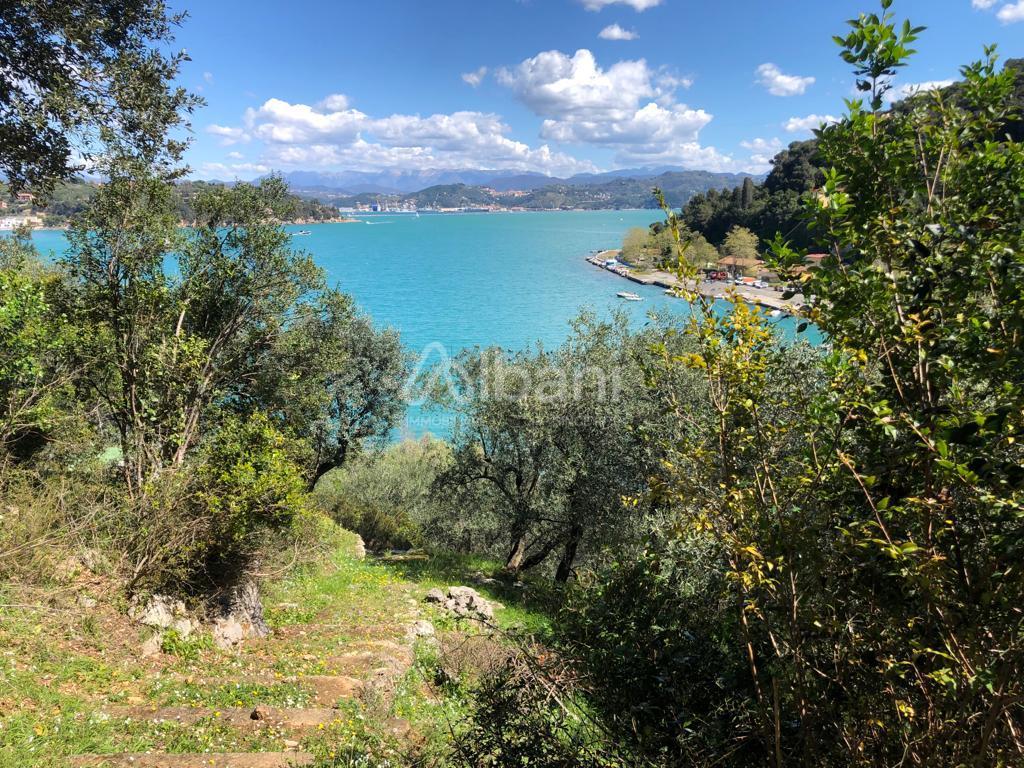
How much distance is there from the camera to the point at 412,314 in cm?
7788

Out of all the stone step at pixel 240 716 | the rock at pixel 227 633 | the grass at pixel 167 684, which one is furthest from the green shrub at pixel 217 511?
the stone step at pixel 240 716

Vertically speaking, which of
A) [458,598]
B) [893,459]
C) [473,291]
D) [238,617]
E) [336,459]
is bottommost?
[458,598]

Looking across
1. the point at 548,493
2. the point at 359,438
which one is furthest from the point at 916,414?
the point at 359,438

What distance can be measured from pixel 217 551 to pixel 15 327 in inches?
206

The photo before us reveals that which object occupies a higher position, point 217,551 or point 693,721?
point 693,721

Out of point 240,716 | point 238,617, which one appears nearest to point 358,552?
point 238,617

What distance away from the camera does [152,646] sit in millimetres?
7719

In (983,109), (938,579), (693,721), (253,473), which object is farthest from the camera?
(253,473)

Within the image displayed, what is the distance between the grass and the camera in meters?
5.33

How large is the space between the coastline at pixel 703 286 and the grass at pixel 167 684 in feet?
8.57

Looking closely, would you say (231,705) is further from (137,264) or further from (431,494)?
(431,494)

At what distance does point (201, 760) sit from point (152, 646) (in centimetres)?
306

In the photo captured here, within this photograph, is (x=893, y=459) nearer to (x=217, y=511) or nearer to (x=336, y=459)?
(x=217, y=511)

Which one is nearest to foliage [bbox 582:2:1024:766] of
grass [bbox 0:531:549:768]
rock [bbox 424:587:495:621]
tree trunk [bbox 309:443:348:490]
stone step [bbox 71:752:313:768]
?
grass [bbox 0:531:549:768]
